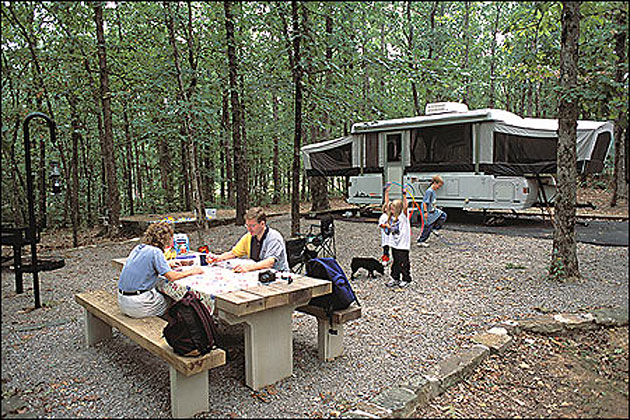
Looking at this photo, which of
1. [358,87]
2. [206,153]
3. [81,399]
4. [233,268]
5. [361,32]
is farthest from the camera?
[206,153]

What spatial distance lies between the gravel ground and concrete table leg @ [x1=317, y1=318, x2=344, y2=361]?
9 cm

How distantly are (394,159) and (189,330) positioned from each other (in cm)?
963

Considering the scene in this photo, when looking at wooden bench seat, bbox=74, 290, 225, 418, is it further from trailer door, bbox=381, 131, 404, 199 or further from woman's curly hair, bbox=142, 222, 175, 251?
trailer door, bbox=381, 131, 404, 199

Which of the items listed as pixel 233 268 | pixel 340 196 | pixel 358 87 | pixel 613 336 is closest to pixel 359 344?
pixel 233 268

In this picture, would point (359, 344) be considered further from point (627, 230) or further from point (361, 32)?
point (361, 32)

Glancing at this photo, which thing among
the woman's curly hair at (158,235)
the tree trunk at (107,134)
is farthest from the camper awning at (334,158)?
the woman's curly hair at (158,235)

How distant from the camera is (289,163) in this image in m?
20.7

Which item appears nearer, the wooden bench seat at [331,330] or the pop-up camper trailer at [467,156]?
the wooden bench seat at [331,330]

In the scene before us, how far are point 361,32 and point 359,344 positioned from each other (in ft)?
10.5

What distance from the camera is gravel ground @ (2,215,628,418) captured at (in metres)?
2.95

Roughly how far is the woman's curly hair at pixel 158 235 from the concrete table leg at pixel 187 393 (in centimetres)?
110

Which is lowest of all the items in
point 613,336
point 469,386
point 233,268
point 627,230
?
point 469,386

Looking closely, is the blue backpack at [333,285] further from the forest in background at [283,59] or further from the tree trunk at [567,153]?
the tree trunk at [567,153]

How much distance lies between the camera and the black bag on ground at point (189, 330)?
260 centimetres
